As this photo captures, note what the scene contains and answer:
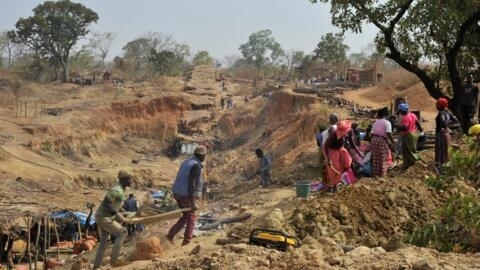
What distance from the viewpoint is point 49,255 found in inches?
533

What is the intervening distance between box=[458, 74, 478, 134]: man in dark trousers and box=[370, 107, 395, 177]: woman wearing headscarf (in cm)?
312

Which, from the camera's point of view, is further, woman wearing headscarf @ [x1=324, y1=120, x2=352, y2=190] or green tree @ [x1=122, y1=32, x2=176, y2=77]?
green tree @ [x1=122, y1=32, x2=176, y2=77]

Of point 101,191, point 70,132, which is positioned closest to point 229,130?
point 70,132

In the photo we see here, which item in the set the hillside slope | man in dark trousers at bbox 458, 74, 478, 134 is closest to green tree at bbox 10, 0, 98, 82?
the hillside slope

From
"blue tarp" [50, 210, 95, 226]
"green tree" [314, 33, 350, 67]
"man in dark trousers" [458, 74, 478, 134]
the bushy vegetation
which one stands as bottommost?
"blue tarp" [50, 210, 95, 226]

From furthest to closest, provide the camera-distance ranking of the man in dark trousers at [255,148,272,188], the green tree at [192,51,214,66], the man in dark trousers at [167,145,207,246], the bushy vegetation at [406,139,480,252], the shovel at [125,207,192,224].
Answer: the green tree at [192,51,214,66] → the man in dark trousers at [255,148,272,188] → the man in dark trousers at [167,145,207,246] → the shovel at [125,207,192,224] → the bushy vegetation at [406,139,480,252]

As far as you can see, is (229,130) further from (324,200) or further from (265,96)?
(324,200)

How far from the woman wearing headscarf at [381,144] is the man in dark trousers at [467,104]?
3.12 meters

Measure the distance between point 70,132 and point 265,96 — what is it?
12.5 m

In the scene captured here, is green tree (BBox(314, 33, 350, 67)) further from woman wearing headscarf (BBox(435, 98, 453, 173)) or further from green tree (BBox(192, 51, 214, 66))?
woman wearing headscarf (BBox(435, 98, 453, 173))

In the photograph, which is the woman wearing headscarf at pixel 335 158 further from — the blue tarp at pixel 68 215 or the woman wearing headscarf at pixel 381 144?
the blue tarp at pixel 68 215

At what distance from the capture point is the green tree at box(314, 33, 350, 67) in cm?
4466

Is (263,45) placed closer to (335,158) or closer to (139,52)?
(139,52)

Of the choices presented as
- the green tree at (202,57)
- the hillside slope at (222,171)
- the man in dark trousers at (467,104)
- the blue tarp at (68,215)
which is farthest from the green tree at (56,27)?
the man in dark trousers at (467,104)
